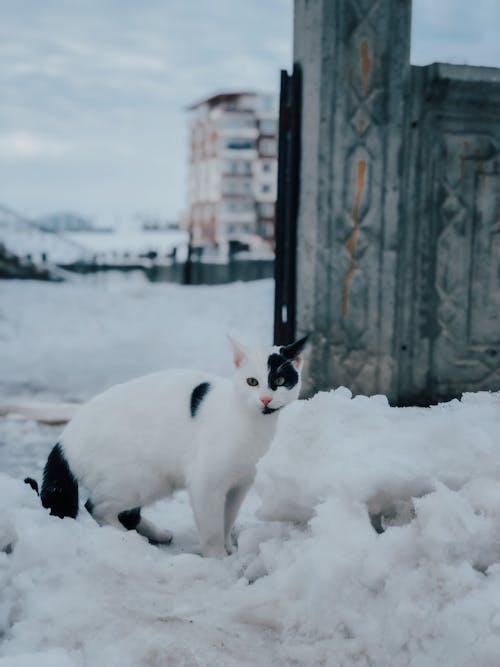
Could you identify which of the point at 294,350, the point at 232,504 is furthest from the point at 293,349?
the point at 232,504

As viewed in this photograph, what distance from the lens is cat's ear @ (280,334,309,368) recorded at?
324 centimetres

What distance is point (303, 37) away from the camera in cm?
568

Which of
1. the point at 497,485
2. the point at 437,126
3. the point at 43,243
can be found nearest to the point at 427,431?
the point at 497,485

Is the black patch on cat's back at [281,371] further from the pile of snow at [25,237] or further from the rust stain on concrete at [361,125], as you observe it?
the pile of snow at [25,237]

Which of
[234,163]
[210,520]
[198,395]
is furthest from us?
[234,163]

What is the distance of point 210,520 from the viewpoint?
10.6ft

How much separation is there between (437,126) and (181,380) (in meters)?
3.40

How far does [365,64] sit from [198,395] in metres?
3.29

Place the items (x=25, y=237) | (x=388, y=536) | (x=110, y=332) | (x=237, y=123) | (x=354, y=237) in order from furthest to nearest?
(x=237, y=123) → (x=25, y=237) → (x=110, y=332) → (x=354, y=237) → (x=388, y=536)

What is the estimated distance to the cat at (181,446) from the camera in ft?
10.5

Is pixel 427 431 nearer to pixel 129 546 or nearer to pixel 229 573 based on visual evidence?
pixel 229 573

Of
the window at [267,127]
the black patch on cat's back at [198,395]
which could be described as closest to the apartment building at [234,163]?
the window at [267,127]

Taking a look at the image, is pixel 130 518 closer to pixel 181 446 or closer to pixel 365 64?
pixel 181 446

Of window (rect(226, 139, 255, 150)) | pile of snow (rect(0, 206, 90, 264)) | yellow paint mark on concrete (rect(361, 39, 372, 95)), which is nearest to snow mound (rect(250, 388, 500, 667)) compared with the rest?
yellow paint mark on concrete (rect(361, 39, 372, 95))
